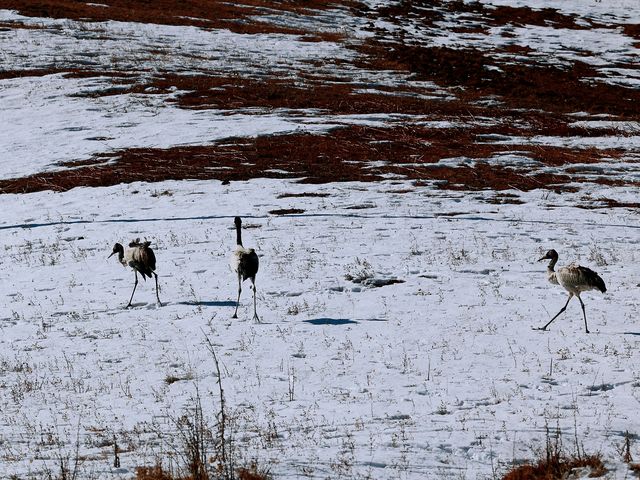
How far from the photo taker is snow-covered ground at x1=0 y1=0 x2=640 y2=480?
8367mm

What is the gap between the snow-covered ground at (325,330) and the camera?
27.5 ft

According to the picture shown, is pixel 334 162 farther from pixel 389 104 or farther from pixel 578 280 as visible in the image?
pixel 578 280

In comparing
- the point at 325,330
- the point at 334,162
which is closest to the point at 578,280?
the point at 325,330

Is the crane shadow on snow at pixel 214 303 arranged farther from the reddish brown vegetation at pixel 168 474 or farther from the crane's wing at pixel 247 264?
the reddish brown vegetation at pixel 168 474

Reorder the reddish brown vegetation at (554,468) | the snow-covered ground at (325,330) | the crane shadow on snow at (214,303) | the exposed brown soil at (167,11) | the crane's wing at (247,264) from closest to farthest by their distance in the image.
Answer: the reddish brown vegetation at (554,468) → the snow-covered ground at (325,330) → the crane's wing at (247,264) → the crane shadow on snow at (214,303) → the exposed brown soil at (167,11)

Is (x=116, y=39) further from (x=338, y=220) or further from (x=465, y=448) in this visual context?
(x=465, y=448)

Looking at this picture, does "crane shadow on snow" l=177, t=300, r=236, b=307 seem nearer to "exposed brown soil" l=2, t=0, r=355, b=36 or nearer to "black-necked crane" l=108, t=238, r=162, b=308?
"black-necked crane" l=108, t=238, r=162, b=308

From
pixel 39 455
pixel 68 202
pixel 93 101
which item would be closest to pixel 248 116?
pixel 93 101

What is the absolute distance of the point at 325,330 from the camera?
513 inches

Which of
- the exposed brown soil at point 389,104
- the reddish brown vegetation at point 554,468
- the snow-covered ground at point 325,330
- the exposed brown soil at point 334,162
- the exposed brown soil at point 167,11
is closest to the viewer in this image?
the reddish brown vegetation at point 554,468

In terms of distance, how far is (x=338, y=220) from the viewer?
866 inches

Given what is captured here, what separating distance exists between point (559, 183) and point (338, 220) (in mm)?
10279

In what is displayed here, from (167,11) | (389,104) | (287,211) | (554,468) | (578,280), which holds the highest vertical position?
(167,11)

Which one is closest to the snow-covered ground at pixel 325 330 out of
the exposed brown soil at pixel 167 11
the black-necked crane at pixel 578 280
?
the black-necked crane at pixel 578 280
